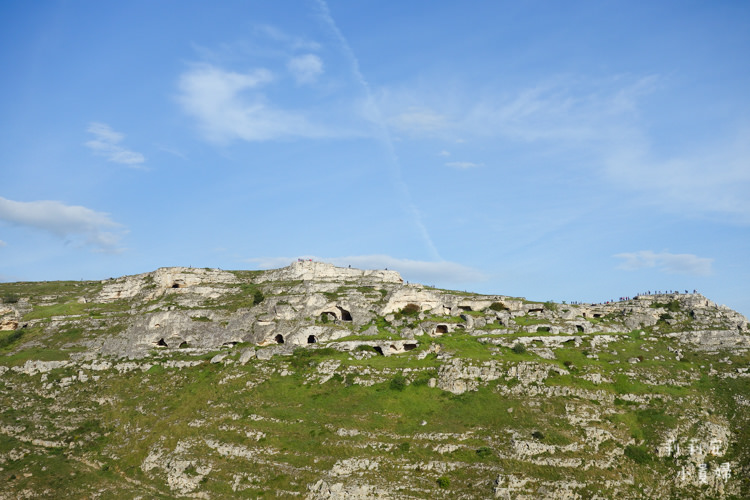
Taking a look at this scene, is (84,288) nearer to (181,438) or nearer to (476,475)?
(181,438)

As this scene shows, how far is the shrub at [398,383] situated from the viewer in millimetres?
66819

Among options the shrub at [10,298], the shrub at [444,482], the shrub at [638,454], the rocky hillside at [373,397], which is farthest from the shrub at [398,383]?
the shrub at [10,298]

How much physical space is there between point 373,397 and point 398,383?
3921 millimetres

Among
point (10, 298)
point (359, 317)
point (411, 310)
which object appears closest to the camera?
point (359, 317)

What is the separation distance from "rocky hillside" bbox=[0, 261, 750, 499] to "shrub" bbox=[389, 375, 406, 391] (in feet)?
1.38

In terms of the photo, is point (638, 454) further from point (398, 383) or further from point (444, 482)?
point (398, 383)

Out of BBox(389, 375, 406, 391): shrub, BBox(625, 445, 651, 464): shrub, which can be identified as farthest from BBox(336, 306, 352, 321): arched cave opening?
BBox(625, 445, 651, 464): shrub

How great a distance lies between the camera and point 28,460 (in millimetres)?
59438

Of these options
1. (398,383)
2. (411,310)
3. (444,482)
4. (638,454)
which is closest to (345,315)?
(411,310)

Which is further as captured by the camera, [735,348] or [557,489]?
[735,348]

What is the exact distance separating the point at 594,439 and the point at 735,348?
111 feet

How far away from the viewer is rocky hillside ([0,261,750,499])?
5388cm

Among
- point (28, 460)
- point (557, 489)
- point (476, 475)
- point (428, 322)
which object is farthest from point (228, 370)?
point (557, 489)

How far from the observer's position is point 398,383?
221 ft
